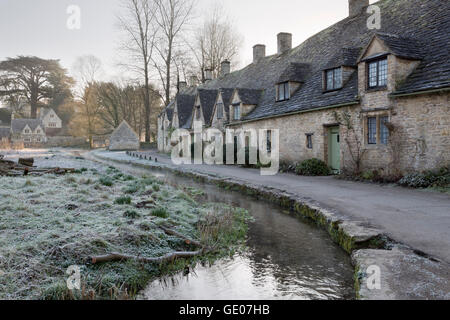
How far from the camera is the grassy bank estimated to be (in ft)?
14.7

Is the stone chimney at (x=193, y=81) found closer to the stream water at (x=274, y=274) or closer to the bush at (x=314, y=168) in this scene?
the bush at (x=314, y=168)

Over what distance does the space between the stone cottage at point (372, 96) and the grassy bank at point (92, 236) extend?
7.39 metres

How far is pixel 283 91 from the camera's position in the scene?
68.1 ft

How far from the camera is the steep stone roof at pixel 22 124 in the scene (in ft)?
221

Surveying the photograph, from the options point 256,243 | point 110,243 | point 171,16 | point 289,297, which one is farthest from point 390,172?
point 171,16

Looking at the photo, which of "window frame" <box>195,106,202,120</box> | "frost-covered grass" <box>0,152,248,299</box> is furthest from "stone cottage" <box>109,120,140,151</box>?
"frost-covered grass" <box>0,152,248,299</box>

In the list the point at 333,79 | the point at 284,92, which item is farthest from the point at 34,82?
the point at 333,79

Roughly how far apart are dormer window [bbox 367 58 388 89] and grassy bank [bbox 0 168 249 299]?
8.45 m

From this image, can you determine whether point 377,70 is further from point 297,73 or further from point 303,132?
point 297,73

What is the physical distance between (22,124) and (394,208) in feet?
248

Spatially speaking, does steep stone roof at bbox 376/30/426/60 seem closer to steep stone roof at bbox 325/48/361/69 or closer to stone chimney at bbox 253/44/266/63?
steep stone roof at bbox 325/48/361/69

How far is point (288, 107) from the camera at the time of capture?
1906cm

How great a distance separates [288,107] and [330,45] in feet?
16.5
